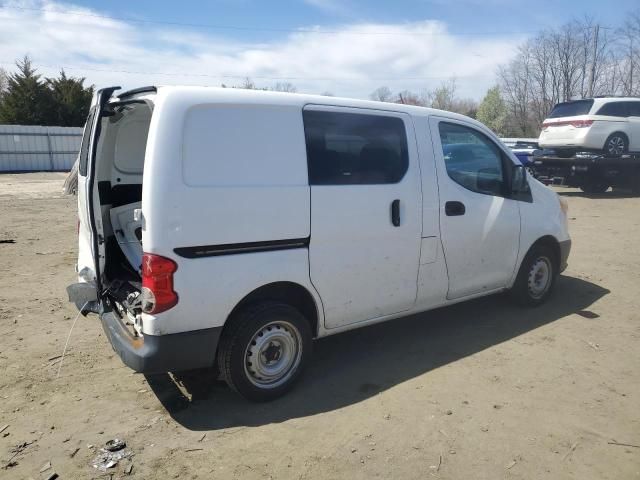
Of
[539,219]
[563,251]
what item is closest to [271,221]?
[539,219]

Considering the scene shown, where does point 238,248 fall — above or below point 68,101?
below

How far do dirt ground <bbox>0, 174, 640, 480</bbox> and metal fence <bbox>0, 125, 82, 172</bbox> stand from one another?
956 inches

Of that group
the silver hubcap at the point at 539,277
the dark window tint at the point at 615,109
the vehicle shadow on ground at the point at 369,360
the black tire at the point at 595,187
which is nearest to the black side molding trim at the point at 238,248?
the vehicle shadow on ground at the point at 369,360

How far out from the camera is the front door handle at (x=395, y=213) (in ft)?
12.5

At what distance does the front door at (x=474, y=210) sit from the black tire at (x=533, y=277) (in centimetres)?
26

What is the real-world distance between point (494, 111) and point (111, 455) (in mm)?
54382

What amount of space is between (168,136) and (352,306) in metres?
1.82

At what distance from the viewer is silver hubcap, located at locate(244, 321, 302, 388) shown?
336cm

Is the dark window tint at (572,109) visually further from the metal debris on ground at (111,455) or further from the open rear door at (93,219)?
the metal debris on ground at (111,455)

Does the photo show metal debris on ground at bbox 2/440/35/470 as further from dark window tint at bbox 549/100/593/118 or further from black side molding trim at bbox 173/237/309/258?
dark window tint at bbox 549/100/593/118

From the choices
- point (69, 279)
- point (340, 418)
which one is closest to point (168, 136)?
point (340, 418)

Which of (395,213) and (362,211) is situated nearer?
(362,211)

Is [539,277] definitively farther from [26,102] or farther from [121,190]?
[26,102]

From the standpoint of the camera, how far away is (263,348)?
340 cm
